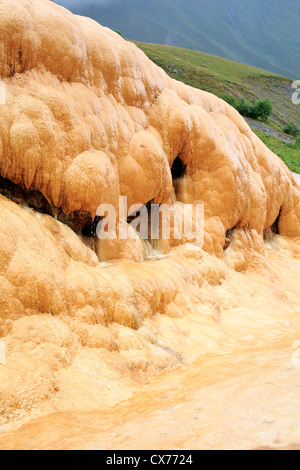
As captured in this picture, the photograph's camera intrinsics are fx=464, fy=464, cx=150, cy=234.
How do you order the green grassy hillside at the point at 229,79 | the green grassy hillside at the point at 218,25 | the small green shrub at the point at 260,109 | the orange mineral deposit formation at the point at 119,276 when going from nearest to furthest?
the orange mineral deposit formation at the point at 119,276, the small green shrub at the point at 260,109, the green grassy hillside at the point at 229,79, the green grassy hillside at the point at 218,25

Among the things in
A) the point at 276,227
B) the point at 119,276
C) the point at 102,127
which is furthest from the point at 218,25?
the point at 119,276

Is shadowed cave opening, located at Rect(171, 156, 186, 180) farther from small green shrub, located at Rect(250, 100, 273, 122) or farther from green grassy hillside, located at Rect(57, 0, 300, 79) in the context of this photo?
green grassy hillside, located at Rect(57, 0, 300, 79)

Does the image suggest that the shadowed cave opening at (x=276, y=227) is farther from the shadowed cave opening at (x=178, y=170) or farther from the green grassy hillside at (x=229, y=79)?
the green grassy hillside at (x=229, y=79)

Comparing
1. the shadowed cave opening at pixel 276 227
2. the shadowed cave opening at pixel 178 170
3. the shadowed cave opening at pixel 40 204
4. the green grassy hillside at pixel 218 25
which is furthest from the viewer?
the green grassy hillside at pixel 218 25

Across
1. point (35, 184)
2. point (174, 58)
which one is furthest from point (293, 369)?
point (174, 58)

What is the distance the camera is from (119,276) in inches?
196

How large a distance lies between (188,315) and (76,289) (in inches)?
75.4

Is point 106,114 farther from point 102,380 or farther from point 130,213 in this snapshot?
point 102,380

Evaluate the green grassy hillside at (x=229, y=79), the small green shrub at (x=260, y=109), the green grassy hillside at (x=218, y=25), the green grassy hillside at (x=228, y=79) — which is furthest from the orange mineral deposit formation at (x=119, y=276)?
the green grassy hillside at (x=218, y=25)

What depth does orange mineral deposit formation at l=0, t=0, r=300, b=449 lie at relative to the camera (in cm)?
311

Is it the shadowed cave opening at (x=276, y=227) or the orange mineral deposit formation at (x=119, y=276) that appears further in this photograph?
the shadowed cave opening at (x=276, y=227)

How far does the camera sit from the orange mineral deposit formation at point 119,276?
3.11 m

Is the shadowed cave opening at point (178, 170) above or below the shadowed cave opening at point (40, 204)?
above

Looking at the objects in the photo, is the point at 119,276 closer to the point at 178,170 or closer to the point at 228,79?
the point at 178,170
